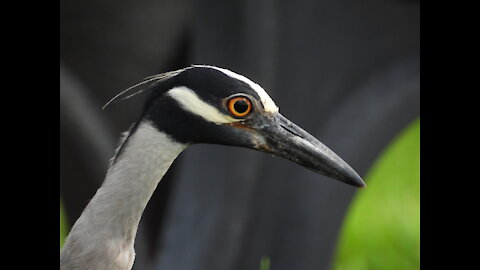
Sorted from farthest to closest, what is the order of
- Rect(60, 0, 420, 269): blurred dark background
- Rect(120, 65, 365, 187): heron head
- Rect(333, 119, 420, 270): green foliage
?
Rect(333, 119, 420, 270): green foliage
Rect(60, 0, 420, 269): blurred dark background
Rect(120, 65, 365, 187): heron head

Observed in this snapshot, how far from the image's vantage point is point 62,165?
1.76m

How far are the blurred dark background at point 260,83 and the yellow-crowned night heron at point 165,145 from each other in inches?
16.5

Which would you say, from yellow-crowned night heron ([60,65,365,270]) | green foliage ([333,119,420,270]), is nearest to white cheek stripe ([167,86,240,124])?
yellow-crowned night heron ([60,65,365,270])

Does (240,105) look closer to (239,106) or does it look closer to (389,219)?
(239,106)

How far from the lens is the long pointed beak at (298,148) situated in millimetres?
1302

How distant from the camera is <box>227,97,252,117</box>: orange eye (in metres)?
1.26

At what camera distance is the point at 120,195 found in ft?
4.26

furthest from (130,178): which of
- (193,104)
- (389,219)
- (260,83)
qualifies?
(389,219)

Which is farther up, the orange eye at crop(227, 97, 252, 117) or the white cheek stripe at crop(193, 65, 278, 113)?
the white cheek stripe at crop(193, 65, 278, 113)

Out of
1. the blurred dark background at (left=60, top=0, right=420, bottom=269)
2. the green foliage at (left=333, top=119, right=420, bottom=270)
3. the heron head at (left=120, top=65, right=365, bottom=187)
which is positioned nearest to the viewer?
the heron head at (left=120, top=65, right=365, bottom=187)

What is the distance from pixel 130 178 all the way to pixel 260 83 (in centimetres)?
57

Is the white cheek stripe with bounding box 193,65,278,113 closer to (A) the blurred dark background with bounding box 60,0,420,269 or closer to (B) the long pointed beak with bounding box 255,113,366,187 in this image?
(B) the long pointed beak with bounding box 255,113,366,187

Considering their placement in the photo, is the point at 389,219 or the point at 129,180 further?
the point at 389,219

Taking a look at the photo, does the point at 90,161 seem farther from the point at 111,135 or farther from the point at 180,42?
the point at 180,42
